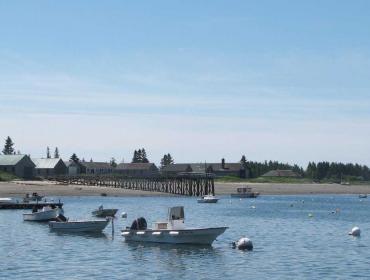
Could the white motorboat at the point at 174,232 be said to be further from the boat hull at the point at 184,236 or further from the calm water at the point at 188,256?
the calm water at the point at 188,256

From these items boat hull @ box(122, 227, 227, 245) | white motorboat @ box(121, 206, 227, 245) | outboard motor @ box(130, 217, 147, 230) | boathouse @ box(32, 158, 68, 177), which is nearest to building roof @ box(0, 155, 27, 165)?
boathouse @ box(32, 158, 68, 177)

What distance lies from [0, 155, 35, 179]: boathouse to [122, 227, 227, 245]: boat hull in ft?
420

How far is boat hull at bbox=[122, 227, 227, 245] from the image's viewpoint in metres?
51.6

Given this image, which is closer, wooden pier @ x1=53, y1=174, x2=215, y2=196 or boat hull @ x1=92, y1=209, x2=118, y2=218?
boat hull @ x1=92, y1=209, x2=118, y2=218

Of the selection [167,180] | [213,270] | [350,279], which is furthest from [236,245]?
[167,180]

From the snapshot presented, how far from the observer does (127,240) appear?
55.1m

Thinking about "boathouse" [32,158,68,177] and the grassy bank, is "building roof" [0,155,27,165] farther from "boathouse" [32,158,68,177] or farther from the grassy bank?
"boathouse" [32,158,68,177]

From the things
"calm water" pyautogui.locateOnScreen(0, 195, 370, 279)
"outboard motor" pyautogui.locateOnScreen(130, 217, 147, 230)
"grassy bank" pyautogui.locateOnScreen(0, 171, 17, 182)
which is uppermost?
"grassy bank" pyautogui.locateOnScreen(0, 171, 17, 182)

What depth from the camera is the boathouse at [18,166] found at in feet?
577

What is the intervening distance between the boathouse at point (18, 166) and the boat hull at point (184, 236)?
128 metres

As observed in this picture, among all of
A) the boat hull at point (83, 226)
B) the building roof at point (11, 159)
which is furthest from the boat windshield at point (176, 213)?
the building roof at point (11, 159)

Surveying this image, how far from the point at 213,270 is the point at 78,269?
26.3ft

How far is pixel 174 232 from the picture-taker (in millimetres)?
52250

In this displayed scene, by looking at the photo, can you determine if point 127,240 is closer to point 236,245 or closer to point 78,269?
point 236,245
